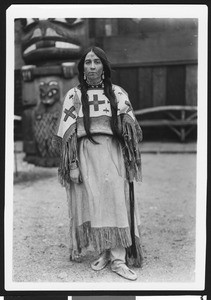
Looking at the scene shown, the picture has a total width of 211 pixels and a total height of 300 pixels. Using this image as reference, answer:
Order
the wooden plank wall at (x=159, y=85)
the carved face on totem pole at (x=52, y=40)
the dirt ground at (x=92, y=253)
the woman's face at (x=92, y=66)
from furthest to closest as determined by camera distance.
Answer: the wooden plank wall at (x=159, y=85), the carved face on totem pole at (x=52, y=40), the dirt ground at (x=92, y=253), the woman's face at (x=92, y=66)

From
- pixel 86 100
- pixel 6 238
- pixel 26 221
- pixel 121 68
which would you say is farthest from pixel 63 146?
pixel 121 68

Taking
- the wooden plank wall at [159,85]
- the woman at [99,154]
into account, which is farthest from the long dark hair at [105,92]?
the wooden plank wall at [159,85]

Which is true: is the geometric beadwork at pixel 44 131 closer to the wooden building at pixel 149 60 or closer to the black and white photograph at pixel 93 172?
the black and white photograph at pixel 93 172

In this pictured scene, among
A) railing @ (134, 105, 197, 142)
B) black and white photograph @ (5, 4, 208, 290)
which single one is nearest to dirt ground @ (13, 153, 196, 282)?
black and white photograph @ (5, 4, 208, 290)

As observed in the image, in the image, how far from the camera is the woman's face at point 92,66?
2.18m

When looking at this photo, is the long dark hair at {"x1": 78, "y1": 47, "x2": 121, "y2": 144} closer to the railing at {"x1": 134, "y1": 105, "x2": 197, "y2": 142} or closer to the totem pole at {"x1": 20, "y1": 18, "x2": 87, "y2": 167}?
the totem pole at {"x1": 20, "y1": 18, "x2": 87, "y2": 167}

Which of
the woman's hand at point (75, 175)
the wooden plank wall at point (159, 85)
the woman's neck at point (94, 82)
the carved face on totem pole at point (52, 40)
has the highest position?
the carved face on totem pole at point (52, 40)

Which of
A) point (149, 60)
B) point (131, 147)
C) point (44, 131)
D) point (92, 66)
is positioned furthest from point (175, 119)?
point (92, 66)

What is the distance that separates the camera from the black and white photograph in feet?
7.30

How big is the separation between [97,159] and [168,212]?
3.52 ft

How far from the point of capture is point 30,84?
132 inches

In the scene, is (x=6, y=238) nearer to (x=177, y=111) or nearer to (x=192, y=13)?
(x=192, y=13)

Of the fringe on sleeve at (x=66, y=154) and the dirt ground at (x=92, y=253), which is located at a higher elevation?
the fringe on sleeve at (x=66, y=154)

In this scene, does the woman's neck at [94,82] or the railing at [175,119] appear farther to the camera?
the railing at [175,119]
